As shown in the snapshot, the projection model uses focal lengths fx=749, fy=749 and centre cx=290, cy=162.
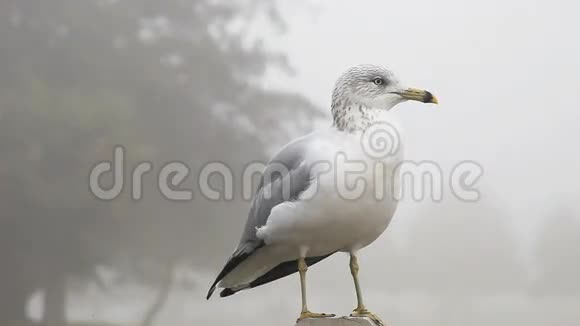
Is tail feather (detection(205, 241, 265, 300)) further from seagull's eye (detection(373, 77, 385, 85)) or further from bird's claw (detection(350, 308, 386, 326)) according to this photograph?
seagull's eye (detection(373, 77, 385, 85))

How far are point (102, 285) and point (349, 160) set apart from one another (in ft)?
11.2

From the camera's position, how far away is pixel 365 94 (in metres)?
1.98

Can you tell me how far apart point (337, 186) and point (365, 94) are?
291mm

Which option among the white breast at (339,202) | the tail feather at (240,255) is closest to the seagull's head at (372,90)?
the white breast at (339,202)

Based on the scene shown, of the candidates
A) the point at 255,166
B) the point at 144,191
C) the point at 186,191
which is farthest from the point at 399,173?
the point at 144,191

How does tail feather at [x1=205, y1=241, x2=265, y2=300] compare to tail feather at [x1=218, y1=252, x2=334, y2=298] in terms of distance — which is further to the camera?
tail feather at [x1=218, y1=252, x2=334, y2=298]

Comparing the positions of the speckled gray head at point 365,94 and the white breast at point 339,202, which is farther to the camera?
the speckled gray head at point 365,94

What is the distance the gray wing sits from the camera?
1917 millimetres

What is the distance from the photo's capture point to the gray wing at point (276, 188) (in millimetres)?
1917

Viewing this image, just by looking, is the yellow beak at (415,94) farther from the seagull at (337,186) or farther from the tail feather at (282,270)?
the tail feather at (282,270)

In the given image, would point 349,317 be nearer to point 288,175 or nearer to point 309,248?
point 309,248

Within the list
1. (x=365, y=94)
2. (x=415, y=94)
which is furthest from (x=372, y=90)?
(x=415, y=94)

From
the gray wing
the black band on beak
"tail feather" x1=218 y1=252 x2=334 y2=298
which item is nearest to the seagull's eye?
the black band on beak

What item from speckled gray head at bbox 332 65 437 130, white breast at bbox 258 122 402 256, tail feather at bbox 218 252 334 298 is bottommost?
tail feather at bbox 218 252 334 298
